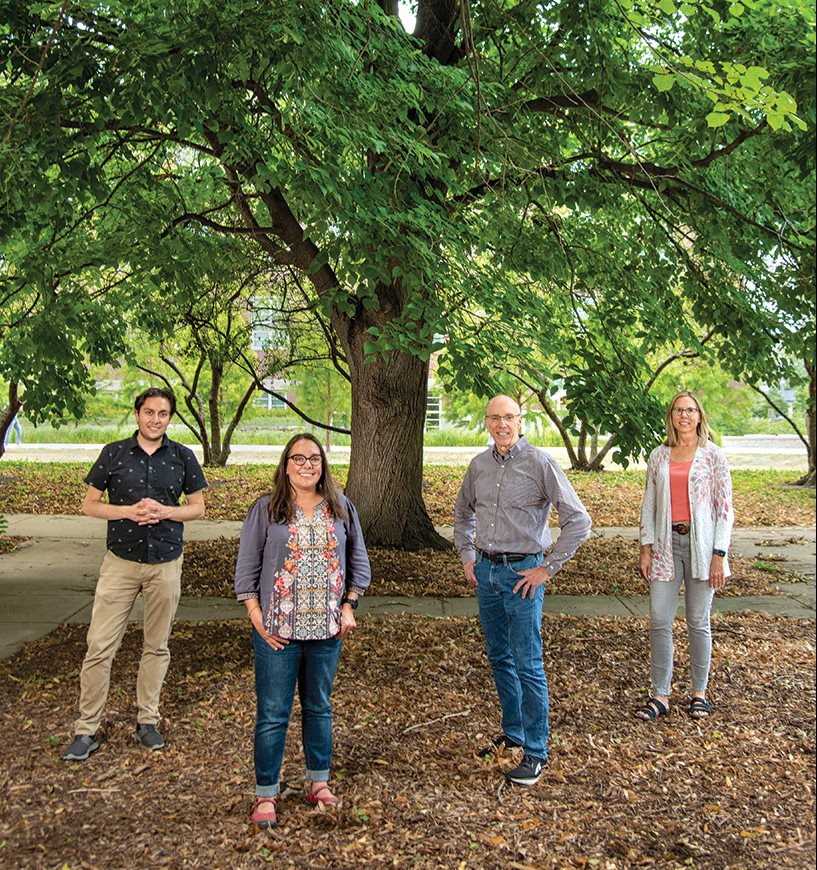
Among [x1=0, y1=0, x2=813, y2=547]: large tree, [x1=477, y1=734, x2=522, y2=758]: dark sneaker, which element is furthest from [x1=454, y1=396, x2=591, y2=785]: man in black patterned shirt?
[x1=0, y1=0, x2=813, y2=547]: large tree

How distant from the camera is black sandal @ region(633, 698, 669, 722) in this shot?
5.19 m

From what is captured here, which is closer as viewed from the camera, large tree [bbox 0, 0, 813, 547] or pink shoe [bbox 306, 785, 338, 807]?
pink shoe [bbox 306, 785, 338, 807]

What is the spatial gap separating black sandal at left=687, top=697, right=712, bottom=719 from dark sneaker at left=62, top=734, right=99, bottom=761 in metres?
3.33

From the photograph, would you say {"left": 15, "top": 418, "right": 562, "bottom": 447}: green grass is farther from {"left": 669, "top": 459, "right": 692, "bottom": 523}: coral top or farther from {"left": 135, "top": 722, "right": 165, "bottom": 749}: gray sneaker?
{"left": 135, "top": 722, "right": 165, "bottom": 749}: gray sneaker

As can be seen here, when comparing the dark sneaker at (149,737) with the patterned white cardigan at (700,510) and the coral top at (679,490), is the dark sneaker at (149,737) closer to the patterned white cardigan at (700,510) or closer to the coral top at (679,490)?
the patterned white cardigan at (700,510)

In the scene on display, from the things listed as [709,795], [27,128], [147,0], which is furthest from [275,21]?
[709,795]

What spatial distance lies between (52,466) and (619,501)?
11.3 m

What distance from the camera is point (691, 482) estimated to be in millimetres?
5004

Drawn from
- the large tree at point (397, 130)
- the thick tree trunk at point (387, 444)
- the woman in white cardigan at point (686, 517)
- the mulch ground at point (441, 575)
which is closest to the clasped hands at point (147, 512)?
the large tree at point (397, 130)

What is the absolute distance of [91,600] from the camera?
319 inches

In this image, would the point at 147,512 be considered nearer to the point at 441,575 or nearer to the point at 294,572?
the point at 294,572

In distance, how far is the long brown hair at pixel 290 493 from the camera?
3617 millimetres

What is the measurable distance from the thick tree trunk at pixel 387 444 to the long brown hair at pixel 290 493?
544cm

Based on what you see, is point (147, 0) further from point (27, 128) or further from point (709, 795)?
point (709, 795)
